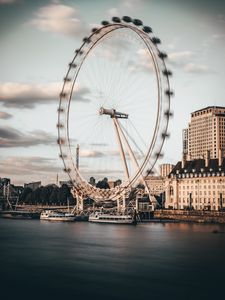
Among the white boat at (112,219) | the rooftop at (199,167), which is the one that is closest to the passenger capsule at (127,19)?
the white boat at (112,219)

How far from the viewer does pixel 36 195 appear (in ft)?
483

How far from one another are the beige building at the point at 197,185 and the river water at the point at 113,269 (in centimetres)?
4601

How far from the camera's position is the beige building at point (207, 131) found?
16275 cm

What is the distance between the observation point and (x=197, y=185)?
101m

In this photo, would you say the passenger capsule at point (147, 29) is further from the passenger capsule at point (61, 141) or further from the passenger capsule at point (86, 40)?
the passenger capsule at point (61, 141)

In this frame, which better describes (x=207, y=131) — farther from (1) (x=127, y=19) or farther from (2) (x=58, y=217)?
(1) (x=127, y=19)

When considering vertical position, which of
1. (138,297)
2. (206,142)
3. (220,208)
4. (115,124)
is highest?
(206,142)

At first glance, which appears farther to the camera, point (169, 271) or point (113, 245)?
point (113, 245)

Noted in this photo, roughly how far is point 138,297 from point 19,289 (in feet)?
22.0

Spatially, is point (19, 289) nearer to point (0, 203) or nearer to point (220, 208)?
point (220, 208)

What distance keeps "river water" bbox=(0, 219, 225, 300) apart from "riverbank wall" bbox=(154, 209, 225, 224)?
107ft

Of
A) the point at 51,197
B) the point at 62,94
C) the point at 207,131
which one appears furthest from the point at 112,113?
the point at 207,131

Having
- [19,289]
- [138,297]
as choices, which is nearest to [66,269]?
[19,289]

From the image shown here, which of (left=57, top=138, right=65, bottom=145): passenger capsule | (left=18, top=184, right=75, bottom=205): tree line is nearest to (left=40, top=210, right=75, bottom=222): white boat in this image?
(left=18, top=184, right=75, bottom=205): tree line
